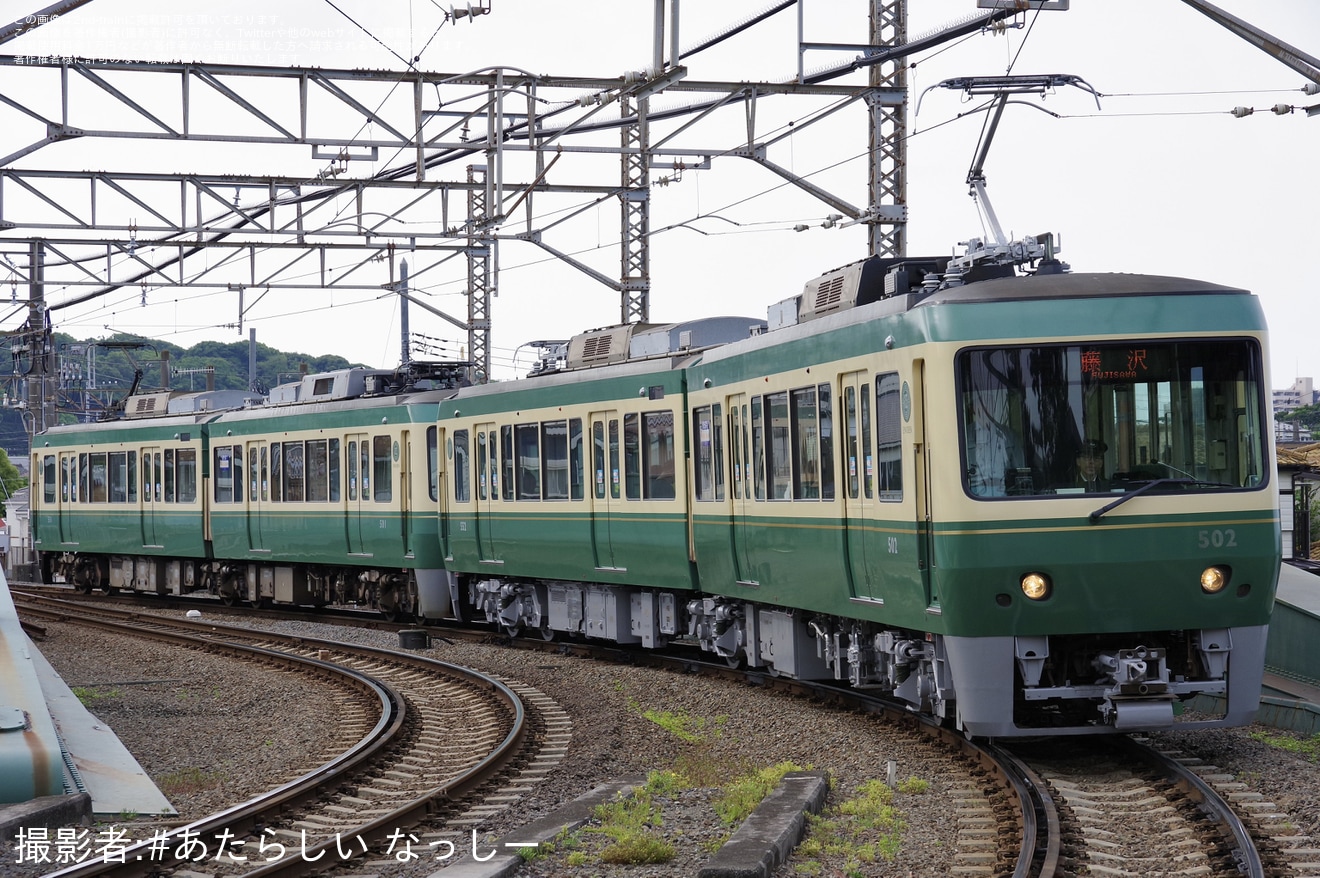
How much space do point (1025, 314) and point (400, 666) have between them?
919 centimetres

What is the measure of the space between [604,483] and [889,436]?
6455 mm

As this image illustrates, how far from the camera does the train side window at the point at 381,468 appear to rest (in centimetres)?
2161

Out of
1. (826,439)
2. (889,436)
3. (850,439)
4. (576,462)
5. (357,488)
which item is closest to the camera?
(889,436)

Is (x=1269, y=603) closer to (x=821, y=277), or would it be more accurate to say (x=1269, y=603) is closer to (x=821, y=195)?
(x=821, y=277)

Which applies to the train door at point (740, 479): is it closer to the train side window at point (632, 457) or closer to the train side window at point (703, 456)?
the train side window at point (703, 456)

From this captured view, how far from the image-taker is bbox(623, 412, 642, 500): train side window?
16.0 m

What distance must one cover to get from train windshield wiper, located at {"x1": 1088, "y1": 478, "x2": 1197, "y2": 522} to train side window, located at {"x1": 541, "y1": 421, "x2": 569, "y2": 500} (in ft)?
27.8

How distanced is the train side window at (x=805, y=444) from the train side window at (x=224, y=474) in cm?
1501

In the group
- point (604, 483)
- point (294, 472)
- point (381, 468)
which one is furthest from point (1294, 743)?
point (294, 472)

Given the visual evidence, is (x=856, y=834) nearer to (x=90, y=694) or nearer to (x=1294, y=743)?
(x=1294, y=743)

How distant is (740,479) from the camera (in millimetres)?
13836

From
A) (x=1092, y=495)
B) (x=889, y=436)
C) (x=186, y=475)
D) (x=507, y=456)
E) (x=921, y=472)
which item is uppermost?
(x=186, y=475)

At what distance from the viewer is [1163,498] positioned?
9.55 metres

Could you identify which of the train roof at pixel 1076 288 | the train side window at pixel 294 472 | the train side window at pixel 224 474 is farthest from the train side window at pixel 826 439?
the train side window at pixel 224 474
